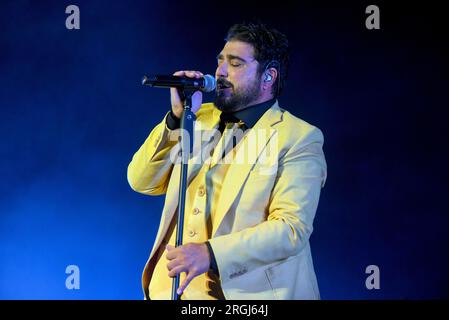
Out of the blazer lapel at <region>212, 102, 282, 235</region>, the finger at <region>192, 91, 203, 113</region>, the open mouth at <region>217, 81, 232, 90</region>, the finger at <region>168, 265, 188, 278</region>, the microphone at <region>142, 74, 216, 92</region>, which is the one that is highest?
the microphone at <region>142, 74, 216, 92</region>

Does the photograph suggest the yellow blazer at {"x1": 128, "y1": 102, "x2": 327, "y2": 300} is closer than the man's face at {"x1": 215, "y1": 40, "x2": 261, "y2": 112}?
Yes

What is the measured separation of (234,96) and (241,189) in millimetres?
337

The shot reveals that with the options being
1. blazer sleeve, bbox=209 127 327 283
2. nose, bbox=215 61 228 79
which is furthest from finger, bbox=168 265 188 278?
nose, bbox=215 61 228 79

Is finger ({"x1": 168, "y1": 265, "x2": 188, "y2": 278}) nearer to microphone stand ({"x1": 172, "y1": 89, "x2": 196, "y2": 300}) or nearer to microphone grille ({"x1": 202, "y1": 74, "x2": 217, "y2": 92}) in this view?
microphone stand ({"x1": 172, "y1": 89, "x2": 196, "y2": 300})

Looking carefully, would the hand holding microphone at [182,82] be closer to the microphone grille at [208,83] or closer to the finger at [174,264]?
the microphone grille at [208,83]

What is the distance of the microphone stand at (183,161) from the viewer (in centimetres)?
173

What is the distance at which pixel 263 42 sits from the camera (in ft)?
6.93

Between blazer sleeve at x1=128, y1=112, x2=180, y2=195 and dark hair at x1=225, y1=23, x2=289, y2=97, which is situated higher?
dark hair at x1=225, y1=23, x2=289, y2=97

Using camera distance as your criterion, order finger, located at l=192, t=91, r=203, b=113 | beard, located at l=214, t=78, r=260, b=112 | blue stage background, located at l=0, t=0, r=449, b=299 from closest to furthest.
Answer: finger, located at l=192, t=91, r=203, b=113 < beard, located at l=214, t=78, r=260, b=112 < blue stage background, located at l=0, t=0, r=449, b=299

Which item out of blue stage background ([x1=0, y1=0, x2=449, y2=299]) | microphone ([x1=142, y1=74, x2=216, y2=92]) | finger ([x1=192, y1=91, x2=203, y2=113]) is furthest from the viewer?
blue stage background ([x1=0, y1=0, x2=449, y2=299])

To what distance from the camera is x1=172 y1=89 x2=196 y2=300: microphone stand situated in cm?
173

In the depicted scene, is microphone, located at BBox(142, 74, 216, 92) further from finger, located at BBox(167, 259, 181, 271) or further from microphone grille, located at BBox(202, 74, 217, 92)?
finger, located at BBox(167, 259, 181, 271)

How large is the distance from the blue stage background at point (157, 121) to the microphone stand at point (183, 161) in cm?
127
